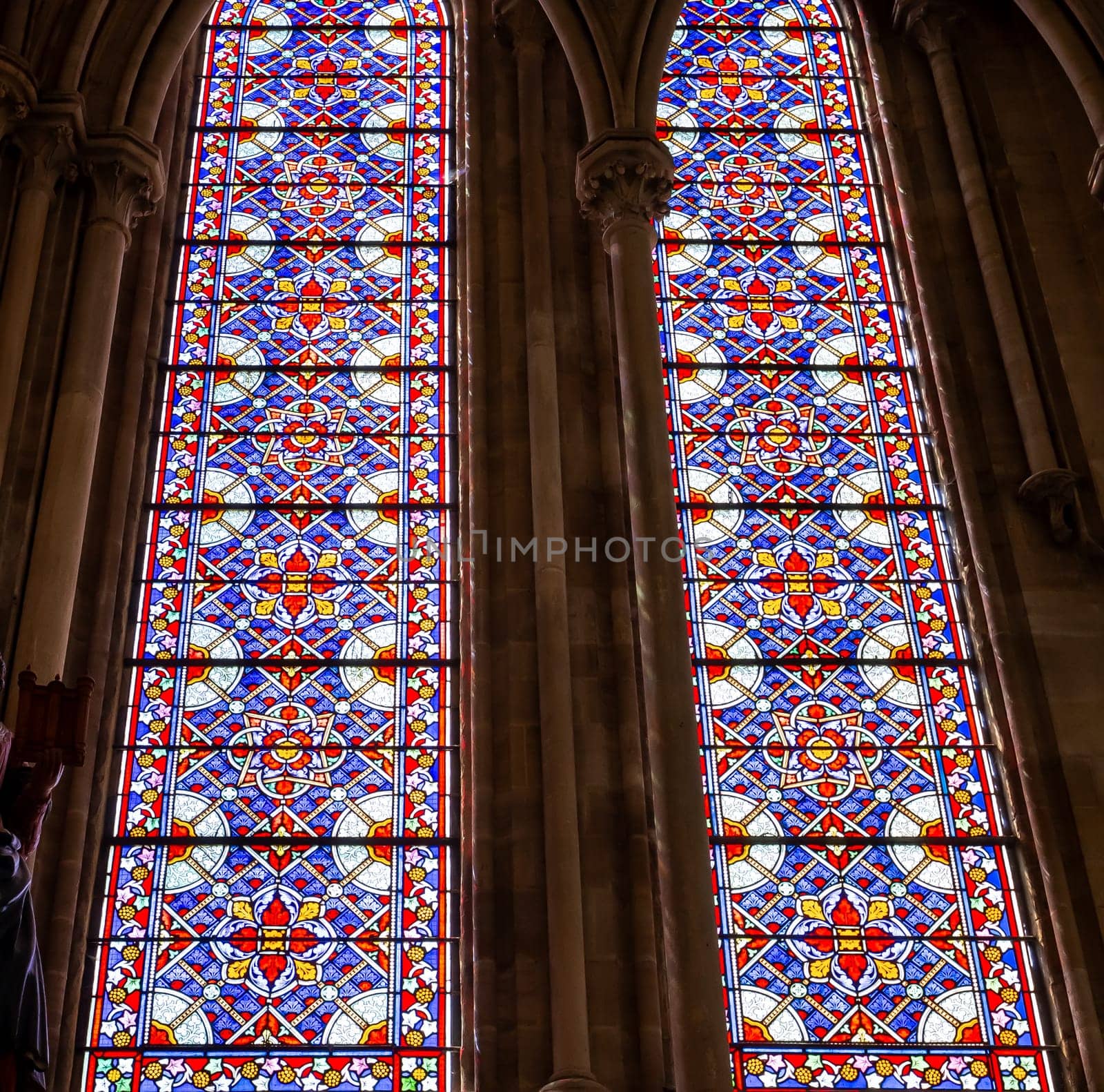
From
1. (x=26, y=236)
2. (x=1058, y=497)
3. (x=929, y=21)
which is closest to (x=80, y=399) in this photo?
(x=26, y=236)

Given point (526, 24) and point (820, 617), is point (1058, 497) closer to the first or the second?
point (820, 617)

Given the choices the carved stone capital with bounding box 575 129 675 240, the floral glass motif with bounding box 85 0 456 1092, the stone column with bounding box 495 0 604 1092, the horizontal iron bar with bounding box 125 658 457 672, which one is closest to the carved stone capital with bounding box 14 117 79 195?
the floral glass motif with bounding box 85 0 456 1092

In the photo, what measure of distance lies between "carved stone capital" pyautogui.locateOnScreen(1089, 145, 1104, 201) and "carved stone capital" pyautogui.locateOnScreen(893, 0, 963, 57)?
158 centimetres

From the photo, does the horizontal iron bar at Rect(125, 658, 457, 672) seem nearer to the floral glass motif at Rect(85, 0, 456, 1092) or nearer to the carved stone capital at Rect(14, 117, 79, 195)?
the floral glass motif at Rect(85, 0, 456, 1092)

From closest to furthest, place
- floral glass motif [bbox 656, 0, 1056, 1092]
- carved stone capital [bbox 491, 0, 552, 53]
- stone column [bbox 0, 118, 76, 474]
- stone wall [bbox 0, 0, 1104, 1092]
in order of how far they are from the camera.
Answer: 1. stone wall [bbox 0, 0, 1104, 1092]
2. floral glass motif [bbox 656, 0, 1056, 1092]
3. stone column [bbox 0, 118, 76, 474]
4. carved stone capital [bbox 491, 0, 552, 53]

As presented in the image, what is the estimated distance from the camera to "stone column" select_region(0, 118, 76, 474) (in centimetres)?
935

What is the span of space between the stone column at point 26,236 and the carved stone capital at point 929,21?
5.10 meters

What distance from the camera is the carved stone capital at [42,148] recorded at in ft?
32.9

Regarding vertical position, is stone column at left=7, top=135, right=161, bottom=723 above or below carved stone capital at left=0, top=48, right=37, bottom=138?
below

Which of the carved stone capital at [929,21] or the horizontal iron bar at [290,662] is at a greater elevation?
the carved stone capital at [929,21]

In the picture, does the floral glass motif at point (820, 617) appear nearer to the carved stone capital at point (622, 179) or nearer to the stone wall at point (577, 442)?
the stone wall at point (577, 442)

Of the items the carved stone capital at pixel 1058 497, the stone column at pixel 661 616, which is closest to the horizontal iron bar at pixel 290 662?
the stone column at pixel 661 616

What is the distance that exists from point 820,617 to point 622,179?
8.39 feet

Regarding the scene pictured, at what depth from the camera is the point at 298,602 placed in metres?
9.62
